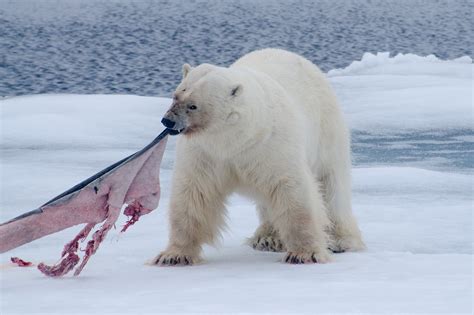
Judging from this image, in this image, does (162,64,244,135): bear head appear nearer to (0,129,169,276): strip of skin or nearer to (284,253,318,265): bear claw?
(0,129,169,276): strip of skin

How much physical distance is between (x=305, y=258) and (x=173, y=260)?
1.83ft

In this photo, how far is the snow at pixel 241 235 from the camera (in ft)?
10.7

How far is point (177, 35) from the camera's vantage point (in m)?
21.0

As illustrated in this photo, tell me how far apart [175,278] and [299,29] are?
1895cm

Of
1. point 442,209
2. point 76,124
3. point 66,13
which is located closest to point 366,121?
point 76,124

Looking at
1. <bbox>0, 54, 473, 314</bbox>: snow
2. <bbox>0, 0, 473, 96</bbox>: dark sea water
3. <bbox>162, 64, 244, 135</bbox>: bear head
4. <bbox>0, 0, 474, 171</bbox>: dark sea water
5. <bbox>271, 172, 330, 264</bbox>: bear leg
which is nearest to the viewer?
<bbox>0, 54, 473, 314</bbox>: snow

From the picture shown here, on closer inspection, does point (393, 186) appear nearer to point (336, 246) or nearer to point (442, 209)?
point (442, 209)

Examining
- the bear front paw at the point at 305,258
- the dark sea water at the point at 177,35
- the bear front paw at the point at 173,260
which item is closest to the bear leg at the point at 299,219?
the bear front paw at the point at 305,258

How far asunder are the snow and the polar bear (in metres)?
0.15

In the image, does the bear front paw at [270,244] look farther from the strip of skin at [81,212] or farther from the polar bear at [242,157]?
the strip of skin at [81,212]

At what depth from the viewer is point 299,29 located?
22438 mm

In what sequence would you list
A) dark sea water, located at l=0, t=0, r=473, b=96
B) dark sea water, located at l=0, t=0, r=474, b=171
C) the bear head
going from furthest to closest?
dark sea water, located at l=0, t=0, r=473, b=96 < dark sea water, located at l=0, t=0, r=474, b=171 < the bear head

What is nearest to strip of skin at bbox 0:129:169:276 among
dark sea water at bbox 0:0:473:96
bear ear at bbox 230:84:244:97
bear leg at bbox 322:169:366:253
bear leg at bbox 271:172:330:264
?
bear ear at bbox 230:84:244:97

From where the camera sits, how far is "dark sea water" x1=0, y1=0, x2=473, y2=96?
50.9 feet
